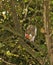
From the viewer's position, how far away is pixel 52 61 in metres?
1.66

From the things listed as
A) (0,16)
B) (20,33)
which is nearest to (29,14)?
(0,16)

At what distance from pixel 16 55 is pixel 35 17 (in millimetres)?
758

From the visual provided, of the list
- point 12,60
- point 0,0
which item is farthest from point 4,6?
point 12,60

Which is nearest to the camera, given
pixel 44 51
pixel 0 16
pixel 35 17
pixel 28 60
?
pixel 44 51

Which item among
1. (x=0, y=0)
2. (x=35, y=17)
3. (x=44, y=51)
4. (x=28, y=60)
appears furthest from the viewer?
(x=28, y=60)

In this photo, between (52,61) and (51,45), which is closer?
(51,45)

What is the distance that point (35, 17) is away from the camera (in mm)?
2527

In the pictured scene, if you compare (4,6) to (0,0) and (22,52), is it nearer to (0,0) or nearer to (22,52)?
(0,0)

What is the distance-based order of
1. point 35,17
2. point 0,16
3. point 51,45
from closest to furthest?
1. point 51,45
2. point 35,17
3. point 0,16

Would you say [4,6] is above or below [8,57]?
above

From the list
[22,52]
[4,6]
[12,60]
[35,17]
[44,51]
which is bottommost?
[12,60]

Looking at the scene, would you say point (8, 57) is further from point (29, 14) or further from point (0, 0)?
point (0, 0)

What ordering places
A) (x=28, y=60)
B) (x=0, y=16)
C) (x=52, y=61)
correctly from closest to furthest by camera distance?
(x=52, y=61), (x=0, y=16), (x=28, y=60)

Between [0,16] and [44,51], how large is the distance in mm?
853
